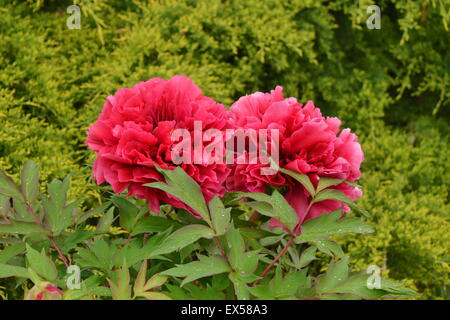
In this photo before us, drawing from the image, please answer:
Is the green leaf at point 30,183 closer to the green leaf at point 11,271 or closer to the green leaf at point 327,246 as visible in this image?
the green leaf at point 11,271

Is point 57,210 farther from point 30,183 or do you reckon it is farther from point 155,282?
point 155,282

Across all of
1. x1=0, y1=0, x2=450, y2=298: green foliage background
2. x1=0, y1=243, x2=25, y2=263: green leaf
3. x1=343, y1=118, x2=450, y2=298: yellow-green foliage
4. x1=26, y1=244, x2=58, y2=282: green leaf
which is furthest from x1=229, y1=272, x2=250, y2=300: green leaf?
x1=343, y1=118, x2=450, y2=298: yellow-green foliage

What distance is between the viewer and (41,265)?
84 cm

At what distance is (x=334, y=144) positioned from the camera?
1005 mm

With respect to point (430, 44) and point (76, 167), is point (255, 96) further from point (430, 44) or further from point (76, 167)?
point (430, 44)

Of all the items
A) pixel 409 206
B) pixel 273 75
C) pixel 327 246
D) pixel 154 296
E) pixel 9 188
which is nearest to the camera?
pixel 154 296

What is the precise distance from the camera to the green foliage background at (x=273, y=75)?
2.20 metres

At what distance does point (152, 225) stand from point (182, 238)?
0.48 ft

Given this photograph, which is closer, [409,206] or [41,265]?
[41,265]

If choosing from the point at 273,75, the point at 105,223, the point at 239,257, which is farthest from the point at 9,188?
the point at 273,75

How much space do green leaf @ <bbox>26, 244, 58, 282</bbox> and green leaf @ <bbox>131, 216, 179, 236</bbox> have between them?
0.16 meters

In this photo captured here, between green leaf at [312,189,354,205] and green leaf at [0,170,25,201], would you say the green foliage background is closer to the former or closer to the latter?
green leaf at [0,170,25,201]

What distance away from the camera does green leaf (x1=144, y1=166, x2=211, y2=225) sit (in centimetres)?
86

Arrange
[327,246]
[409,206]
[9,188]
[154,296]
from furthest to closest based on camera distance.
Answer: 1. [409,206]
2. [9,188]
3. [327,246]
4. [154,296]
